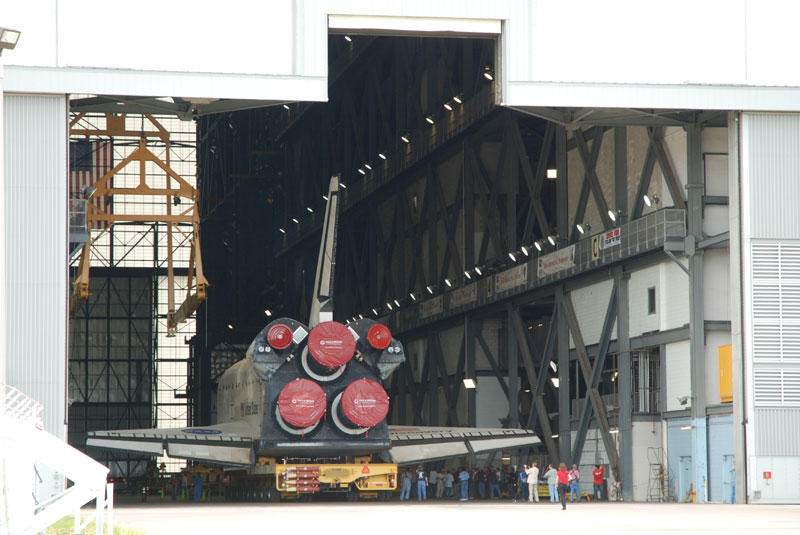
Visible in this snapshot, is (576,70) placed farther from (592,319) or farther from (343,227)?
(343,227)

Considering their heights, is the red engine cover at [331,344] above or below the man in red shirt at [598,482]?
above

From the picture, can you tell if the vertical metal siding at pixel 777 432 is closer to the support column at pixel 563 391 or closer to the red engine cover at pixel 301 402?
the red engine cover at pixel 301 402

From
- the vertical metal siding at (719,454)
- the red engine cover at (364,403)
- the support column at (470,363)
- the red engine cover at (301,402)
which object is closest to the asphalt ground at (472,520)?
the red engine cover at (301,402)

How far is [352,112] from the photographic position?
75.3 m

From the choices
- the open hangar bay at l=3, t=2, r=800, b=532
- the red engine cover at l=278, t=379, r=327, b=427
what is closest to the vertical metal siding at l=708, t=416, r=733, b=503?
the open hangar bay at l=3, t=2, r=800, b=532

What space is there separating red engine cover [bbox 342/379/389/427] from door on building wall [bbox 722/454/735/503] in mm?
11214

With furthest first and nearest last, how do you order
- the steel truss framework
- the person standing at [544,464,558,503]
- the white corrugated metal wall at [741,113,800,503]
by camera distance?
the steel truss framework
the person standing at [544,464,558,503]
the white corrugated metal wall at [741,113,800,503]

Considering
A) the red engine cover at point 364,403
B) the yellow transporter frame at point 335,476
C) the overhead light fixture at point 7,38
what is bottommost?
the yellow transporter frame at point 335,476

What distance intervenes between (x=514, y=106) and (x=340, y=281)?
47102mm

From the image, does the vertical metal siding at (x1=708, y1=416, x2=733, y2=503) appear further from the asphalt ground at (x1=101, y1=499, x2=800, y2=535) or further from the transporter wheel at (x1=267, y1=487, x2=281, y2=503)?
the transporter wheel at (x1=267, y1=487, x2=281, y2=503)

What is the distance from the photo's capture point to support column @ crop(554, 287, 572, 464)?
155 ft

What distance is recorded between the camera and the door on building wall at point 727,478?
3597cm

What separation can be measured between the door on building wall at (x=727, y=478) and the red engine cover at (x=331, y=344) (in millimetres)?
12527

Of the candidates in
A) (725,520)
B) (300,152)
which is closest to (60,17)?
(725,520)
